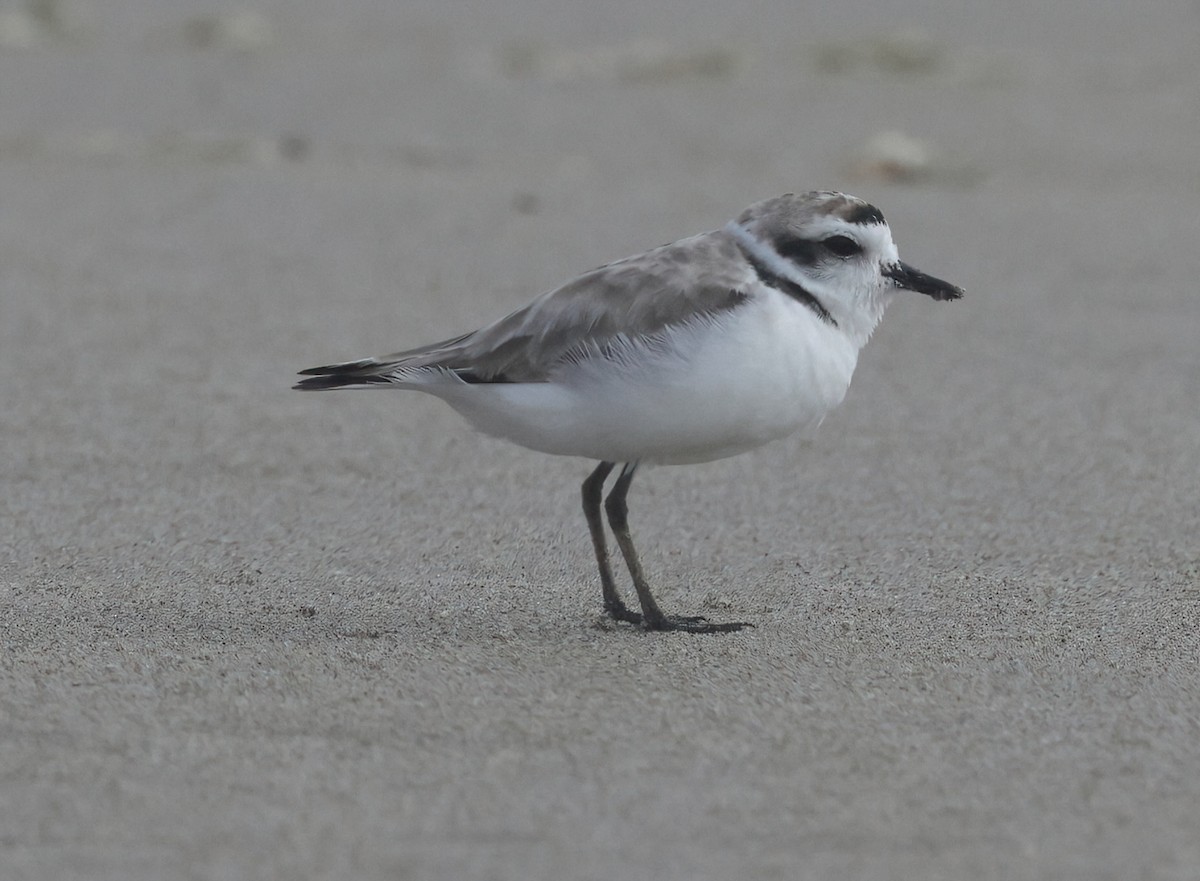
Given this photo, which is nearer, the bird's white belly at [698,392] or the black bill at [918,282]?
the bird's white belly at [698,392]

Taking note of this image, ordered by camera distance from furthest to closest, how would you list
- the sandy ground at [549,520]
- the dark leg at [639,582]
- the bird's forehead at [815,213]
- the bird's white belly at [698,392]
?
the dark leg at [639,582]
the bird's forehead at [815,213]
the bird's white belly at [698,392]
the sandy ground at [549,520]

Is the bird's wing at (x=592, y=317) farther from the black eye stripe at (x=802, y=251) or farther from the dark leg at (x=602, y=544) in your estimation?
the dark leg at (x=602, y=544)

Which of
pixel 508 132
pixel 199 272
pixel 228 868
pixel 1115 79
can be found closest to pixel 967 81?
pixel 1115 79

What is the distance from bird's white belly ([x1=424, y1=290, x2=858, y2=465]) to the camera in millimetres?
2863

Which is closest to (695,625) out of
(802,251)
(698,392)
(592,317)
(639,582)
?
(639,582)

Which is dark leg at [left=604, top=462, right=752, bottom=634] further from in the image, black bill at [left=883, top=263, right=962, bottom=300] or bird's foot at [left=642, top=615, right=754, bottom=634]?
black bill at [left=883, top=263, right=962, bottom=300]

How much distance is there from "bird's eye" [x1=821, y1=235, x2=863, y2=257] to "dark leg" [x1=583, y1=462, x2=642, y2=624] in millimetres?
573

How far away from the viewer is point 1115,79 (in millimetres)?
8883

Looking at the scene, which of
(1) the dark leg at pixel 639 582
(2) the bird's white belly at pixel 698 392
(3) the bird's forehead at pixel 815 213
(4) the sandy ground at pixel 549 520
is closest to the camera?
(4) the sandy ground at pixel 549 520

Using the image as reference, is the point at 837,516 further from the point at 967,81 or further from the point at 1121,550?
the point at 967,81

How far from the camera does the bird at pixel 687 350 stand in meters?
2.88

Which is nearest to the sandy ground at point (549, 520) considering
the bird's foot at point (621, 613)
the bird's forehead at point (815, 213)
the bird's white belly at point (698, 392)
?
the bird's foot at point (621, 613)

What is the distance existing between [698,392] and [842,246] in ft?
1.35

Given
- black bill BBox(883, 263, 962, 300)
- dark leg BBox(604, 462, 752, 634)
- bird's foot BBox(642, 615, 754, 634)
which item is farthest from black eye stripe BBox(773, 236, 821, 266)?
bird's foot BBox(642, 615, 754, 634)
